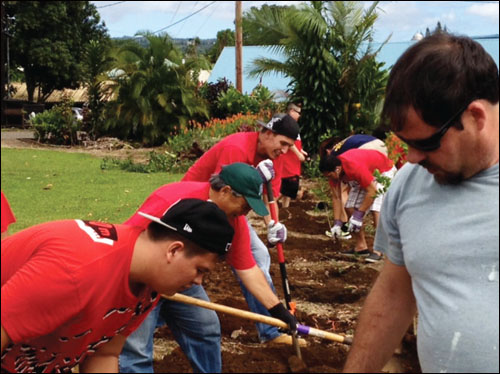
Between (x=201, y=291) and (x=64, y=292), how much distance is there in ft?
6.64

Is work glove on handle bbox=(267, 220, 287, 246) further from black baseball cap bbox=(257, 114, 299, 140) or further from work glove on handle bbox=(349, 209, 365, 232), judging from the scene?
work glove on handle bbox=(349, 209, 365, 232)

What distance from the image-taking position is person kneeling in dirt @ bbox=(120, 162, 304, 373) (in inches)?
134

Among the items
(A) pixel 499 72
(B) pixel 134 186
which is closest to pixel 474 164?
(A) pixel 499 72

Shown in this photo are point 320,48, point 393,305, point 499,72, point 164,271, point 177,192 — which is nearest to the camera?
point 499,72

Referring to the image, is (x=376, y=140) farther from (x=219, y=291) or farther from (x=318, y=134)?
(x=318, y=134)

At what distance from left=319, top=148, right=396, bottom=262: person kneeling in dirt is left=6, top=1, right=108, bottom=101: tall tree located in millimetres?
24707

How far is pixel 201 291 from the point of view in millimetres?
3914

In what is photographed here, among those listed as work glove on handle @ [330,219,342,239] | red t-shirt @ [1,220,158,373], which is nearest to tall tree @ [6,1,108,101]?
work glove on handle @ [330,219,342,239]

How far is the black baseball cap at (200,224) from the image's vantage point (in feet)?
7.34

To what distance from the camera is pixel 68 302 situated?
196 cm

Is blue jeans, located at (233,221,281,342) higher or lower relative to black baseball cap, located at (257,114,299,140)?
lower

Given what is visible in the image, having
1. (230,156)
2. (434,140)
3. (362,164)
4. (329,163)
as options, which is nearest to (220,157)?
(230,156)

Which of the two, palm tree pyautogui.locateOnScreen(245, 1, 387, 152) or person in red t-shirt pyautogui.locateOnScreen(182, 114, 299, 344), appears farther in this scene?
palm tree pyautogui.locateOnScreen(245, 1, 387, 152)

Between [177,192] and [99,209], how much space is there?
653 centimetres
